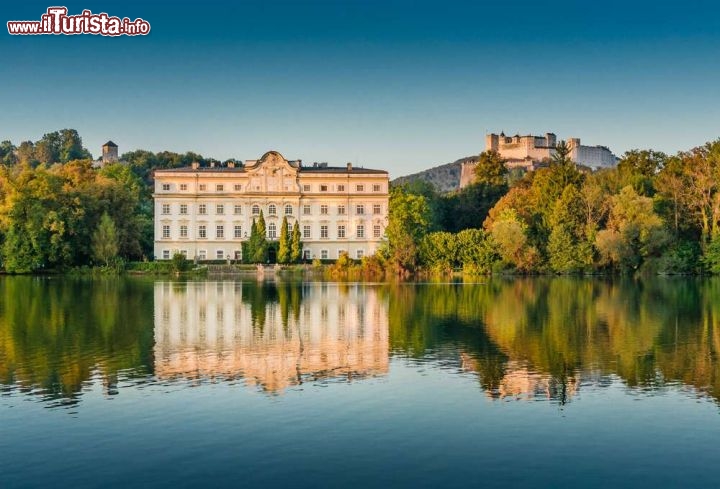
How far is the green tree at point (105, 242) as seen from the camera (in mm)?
55688

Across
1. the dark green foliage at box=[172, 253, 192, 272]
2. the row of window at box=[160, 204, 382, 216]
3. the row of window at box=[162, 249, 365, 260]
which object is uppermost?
the row of window at box=[160, 204, 382, 216]

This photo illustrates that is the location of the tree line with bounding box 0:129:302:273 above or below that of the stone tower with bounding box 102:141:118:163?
below

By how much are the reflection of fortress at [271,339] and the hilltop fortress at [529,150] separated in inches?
3766

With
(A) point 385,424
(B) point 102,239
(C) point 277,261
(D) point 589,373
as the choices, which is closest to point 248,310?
(D) point 589,373

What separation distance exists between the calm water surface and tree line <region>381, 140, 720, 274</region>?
29.9 meters

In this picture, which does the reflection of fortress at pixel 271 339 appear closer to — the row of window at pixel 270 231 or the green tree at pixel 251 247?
the green tree at pixel 251 247

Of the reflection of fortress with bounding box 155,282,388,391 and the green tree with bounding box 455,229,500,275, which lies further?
the green tree with bounding box 455,229,500,275

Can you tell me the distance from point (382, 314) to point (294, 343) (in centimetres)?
742

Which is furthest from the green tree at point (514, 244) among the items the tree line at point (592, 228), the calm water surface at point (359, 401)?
the calm water surface at point (359, 401)

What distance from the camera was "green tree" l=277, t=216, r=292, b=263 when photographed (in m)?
66.8

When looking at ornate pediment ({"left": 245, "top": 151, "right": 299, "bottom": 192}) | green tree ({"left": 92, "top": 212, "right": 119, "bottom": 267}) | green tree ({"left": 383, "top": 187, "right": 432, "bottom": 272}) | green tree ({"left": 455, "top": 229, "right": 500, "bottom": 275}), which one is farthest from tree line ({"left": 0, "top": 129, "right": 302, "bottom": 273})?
green tree ({"left": 455, "top": 229, "right": 500, "bottom": 275})

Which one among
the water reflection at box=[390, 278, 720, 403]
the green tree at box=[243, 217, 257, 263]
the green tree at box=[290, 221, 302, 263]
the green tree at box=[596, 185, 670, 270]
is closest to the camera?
the water reflection at box=[390, 278, 720, 403]

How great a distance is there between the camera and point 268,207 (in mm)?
70812

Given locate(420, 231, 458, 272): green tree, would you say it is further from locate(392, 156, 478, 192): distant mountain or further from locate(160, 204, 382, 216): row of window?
locate(392, 156, 478, 192): distant mountain
